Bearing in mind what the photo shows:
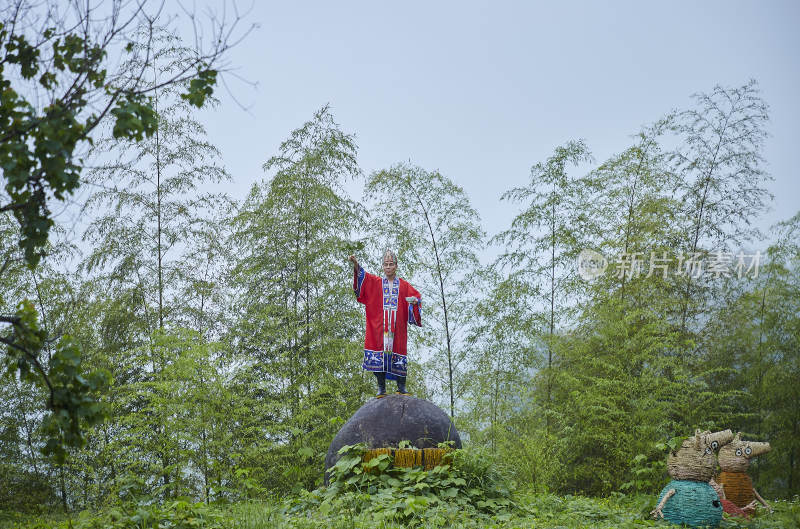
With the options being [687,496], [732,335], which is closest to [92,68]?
[687,496]

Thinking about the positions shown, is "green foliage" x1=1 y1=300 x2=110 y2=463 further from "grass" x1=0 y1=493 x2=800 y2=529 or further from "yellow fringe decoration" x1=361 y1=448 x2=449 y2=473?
"yellow fringe decoration" x1=361 y1=448 x2=449 y2=473

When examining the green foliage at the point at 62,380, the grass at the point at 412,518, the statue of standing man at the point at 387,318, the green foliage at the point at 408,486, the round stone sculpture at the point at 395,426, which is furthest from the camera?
the statue of standing man at the point at 387,318

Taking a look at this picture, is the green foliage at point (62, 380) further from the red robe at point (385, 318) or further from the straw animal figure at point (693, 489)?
the straw animal figure at point (693, 489)

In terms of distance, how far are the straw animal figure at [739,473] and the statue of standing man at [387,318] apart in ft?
11.6

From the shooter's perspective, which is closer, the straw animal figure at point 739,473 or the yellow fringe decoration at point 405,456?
the yellow fringe decoration at point 405,456

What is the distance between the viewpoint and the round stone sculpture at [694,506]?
18.9ft

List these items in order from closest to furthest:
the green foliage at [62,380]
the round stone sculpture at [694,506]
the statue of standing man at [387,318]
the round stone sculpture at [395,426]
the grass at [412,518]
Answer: the green foliage at [62,380], the grass at [412,518], the round stone sculpture at [694,506], the round stone sculpture at [395,426], the statue of standing man at [387,318]

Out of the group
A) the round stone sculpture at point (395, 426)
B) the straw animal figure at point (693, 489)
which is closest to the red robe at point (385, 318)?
the round stone sculpture at point (395, 426)

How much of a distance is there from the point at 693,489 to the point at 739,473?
1371 millimetres

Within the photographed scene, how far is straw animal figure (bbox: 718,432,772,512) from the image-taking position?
6.77m

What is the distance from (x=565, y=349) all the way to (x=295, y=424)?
4406mm

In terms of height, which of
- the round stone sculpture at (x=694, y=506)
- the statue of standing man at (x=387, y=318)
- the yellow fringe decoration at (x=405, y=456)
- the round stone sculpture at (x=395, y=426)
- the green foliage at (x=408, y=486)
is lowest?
the round stone sculpture at (x=694, y=506)

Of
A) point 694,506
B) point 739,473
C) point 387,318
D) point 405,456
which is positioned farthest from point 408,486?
point 739,473

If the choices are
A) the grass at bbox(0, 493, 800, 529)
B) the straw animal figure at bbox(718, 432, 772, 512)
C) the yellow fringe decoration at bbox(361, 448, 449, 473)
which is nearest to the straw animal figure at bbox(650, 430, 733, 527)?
the grass at bbox(0, 493, 800, 529)
